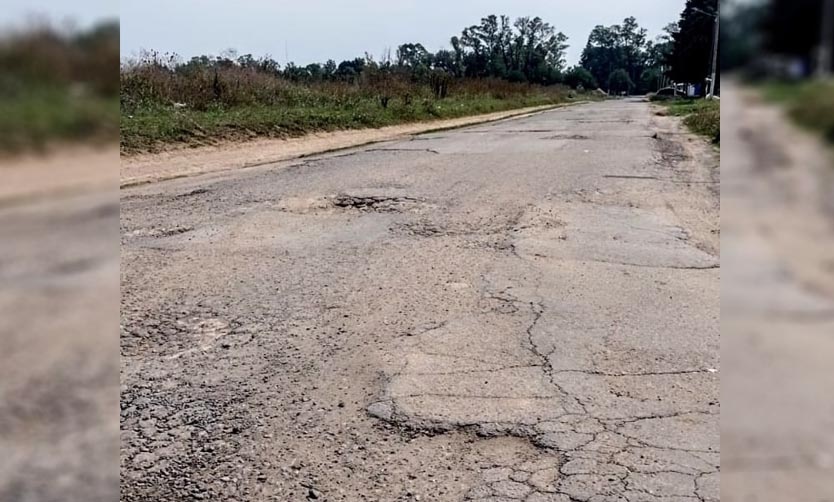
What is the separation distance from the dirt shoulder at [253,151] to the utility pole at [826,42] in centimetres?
565

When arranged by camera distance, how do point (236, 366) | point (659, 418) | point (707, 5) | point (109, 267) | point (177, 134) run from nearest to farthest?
point (707, 5), point (109, 267), point (659, 418), point (236, 366), point (177, 134)

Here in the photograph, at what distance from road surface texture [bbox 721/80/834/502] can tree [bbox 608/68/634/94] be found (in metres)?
0.65

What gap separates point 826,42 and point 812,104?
0.14 feet

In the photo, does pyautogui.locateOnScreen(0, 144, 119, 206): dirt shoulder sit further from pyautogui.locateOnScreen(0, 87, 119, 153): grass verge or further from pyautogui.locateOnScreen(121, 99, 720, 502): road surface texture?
pyautogui.locateOnScreen(121, 99, 720, 502): road surface texture

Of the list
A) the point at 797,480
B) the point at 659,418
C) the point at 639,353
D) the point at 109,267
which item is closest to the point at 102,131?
the point at 109,267

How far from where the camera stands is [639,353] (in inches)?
106

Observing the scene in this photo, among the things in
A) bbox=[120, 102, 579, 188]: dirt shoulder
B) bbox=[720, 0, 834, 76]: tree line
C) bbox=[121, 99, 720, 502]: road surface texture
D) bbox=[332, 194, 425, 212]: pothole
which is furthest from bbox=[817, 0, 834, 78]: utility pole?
bbox=[120, 102, 579, 188]: dirt shoulder

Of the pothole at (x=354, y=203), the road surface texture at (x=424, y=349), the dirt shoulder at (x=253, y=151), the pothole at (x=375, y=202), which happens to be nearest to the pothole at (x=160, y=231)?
the road surface texture at (x=424, y=349)

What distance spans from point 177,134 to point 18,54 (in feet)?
28.9

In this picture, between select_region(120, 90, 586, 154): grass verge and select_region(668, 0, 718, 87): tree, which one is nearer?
select_region(668, 0, 718, 87): tree

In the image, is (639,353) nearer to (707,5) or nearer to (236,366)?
(236,366)

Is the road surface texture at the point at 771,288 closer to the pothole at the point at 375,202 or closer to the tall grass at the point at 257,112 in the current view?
the tall grass at the point at 257,112

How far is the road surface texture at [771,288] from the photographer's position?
1.72 ft

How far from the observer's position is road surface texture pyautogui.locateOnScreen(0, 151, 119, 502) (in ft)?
2.95
